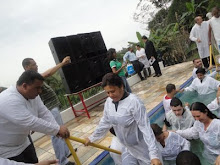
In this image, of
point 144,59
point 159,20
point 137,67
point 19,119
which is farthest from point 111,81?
point 159,20

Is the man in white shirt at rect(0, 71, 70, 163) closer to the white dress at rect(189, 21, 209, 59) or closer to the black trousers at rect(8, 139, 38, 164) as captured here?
the black trousers at rect(8, 139, 38, 164)

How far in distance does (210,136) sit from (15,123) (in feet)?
7.47

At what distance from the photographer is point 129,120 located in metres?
1.94

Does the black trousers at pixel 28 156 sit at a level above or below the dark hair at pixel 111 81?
below

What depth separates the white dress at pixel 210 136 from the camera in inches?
88.9

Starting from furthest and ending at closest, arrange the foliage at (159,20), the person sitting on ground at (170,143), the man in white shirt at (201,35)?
the foliage at (159,20), the man in white shirt at (201,35), the person sitting on ground at (170,143)

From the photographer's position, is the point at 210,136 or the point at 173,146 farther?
the point at 173,146

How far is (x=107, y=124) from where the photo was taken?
7.61ft

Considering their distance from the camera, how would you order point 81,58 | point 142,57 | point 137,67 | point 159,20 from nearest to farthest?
point 81,58
point 137,67
point 142,57
point 159,20

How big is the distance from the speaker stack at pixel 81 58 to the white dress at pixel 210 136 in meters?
3.62

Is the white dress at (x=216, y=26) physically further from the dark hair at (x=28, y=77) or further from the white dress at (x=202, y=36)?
the dark hair at (x=28, y=77)

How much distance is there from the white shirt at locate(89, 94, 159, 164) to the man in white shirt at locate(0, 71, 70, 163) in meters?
0.63

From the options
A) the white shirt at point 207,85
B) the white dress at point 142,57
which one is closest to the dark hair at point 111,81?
the white shirt at point 207,85

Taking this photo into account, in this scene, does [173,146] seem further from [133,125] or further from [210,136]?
[133,125]
